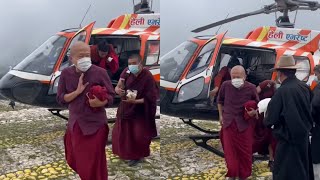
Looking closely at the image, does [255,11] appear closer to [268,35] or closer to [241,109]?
[268,35]

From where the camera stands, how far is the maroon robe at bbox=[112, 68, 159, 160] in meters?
2.20

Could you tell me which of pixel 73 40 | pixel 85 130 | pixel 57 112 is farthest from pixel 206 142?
pixel 57 112

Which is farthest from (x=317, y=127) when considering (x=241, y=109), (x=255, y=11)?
(x=255, y=11)

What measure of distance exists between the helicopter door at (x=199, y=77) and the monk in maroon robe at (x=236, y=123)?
149mm

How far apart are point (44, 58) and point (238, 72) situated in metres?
1.67

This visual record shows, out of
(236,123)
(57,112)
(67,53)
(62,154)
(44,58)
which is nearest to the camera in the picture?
(236,123)

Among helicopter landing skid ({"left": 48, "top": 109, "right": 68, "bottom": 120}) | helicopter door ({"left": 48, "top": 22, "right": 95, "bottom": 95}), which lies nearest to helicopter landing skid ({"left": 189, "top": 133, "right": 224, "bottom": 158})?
helicopter door ({"left": 48, "top": 22, "right": 95, "bottom": 95})

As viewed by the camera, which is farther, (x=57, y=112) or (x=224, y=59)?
(x=57, y=112)

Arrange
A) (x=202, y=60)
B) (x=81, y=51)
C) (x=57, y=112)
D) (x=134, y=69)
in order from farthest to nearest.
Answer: (x=57, y=112), (x=202, y=60), (x=81, y=51), (x=134, y=69)

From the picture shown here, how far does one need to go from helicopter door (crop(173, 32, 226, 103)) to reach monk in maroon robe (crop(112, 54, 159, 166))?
0.23m

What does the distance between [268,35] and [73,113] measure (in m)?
1.30

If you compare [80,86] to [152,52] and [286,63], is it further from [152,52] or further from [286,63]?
[286,63]

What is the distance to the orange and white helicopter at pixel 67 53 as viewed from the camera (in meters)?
2.00

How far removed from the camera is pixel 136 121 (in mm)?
2678
